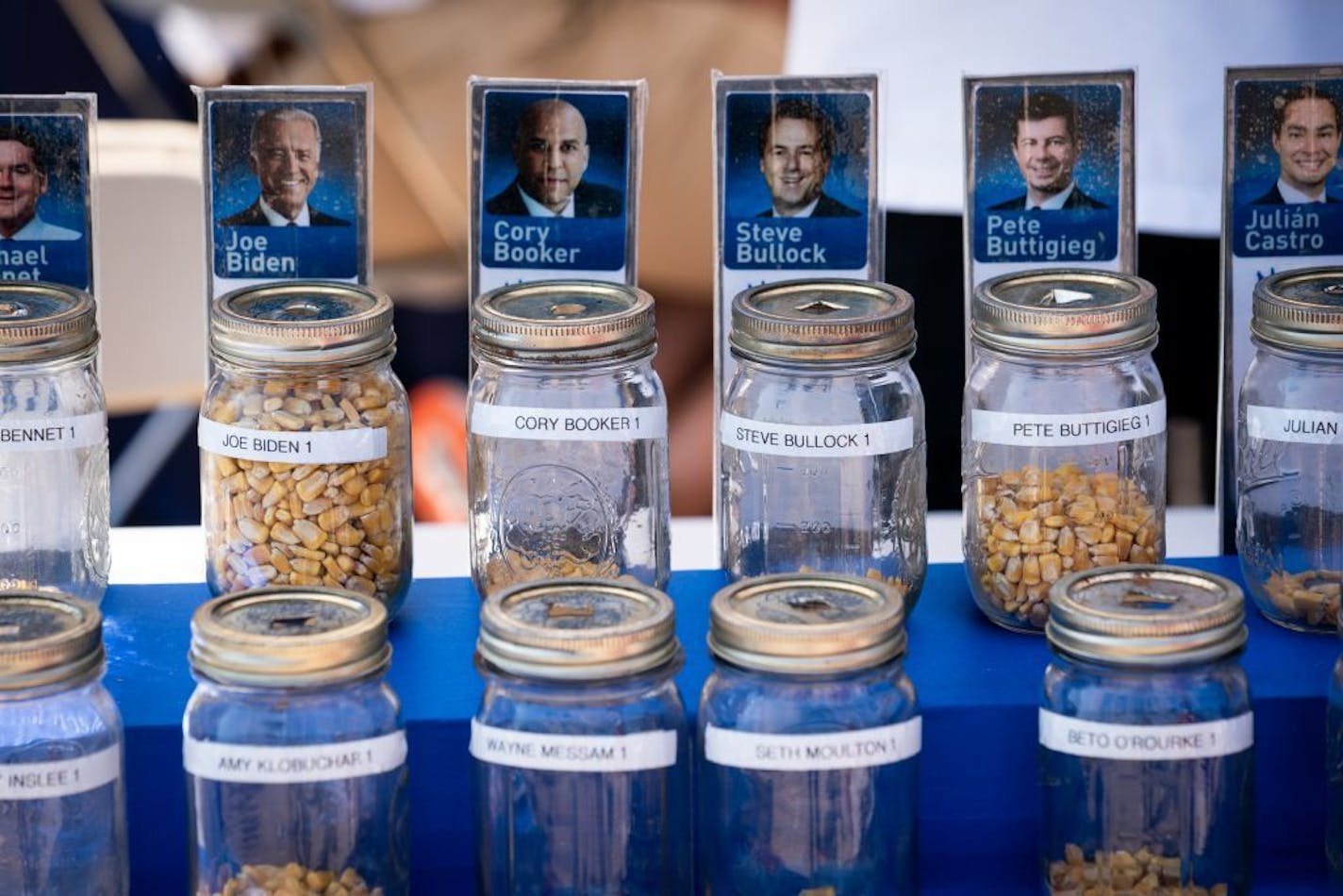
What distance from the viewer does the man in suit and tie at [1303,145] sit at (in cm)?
144

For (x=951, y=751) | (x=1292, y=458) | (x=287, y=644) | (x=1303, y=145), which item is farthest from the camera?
(x=1303, y=145)

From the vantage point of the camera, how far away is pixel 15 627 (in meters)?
1.11

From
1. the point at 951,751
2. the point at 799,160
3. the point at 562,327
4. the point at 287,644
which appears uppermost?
the point at 799,160

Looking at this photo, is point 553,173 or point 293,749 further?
point 553,173

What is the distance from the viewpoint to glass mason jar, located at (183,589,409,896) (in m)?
1.08

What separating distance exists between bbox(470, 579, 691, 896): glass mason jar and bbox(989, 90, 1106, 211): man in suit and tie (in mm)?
461

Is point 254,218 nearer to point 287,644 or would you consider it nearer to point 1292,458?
point 287,644

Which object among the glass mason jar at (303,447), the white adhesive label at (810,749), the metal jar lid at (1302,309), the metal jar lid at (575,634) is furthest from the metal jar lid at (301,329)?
the metal jar lid at (1302,309)

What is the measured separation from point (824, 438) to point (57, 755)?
0.48 meters

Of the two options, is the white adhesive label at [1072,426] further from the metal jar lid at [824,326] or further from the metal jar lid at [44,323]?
the metal jar lid at [44,323]

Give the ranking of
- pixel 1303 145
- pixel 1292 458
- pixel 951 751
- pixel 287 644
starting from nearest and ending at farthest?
1. pixel 287 644
2. pixel 951 751
3. pixel 1292 458
4. pixel 1303 145

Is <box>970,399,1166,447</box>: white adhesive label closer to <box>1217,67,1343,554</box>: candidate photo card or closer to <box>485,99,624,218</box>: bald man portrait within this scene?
<box>1217,67,1343,554</box>: candidate photo card

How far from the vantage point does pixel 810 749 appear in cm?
109

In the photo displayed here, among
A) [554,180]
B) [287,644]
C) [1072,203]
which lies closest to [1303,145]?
[1072,203]
